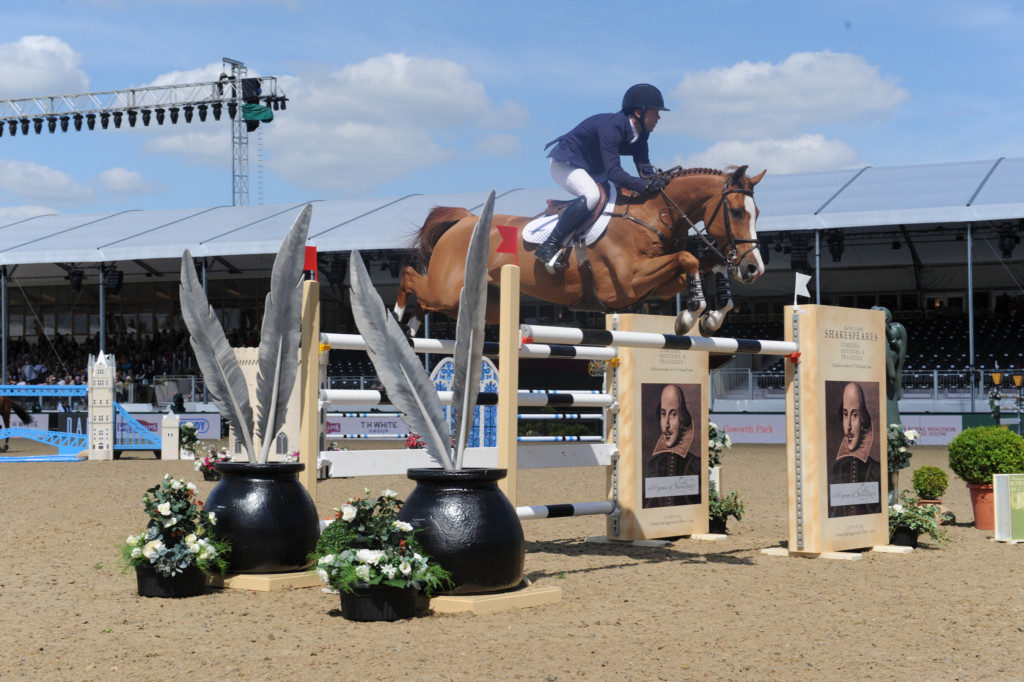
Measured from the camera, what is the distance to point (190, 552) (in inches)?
190

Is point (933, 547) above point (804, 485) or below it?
below

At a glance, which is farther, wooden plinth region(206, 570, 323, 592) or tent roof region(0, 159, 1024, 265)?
tent roof region(0, 159, 1024, 265)

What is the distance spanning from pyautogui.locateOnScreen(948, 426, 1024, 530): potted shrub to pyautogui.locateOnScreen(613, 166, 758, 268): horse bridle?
2494 millimetres

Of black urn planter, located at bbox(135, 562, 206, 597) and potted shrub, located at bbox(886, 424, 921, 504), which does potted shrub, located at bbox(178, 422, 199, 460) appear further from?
black urn planter, located at bbox(135, 562, 206, 597)

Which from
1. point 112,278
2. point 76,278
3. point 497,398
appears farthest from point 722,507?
point 76,278

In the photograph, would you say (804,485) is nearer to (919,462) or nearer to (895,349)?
(895,349)

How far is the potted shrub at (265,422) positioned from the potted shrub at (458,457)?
1.96 feet

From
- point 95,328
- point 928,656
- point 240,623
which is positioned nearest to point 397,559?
point 240,623

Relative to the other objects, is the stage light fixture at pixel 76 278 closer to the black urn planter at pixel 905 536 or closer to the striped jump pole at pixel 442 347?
the striped jump pole at pixel 442 347

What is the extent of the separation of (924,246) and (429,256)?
18219mm

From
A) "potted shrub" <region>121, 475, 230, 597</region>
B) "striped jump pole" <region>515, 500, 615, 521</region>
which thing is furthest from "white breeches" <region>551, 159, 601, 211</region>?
"potted shrub" <region>121, 475, 230, 597</region>

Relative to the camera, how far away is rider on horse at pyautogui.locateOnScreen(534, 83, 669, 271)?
7.70 metres

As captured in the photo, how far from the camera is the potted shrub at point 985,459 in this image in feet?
25.5

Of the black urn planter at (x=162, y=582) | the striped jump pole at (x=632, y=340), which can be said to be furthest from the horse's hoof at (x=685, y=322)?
the black urn planter at (x=162, y=582)
